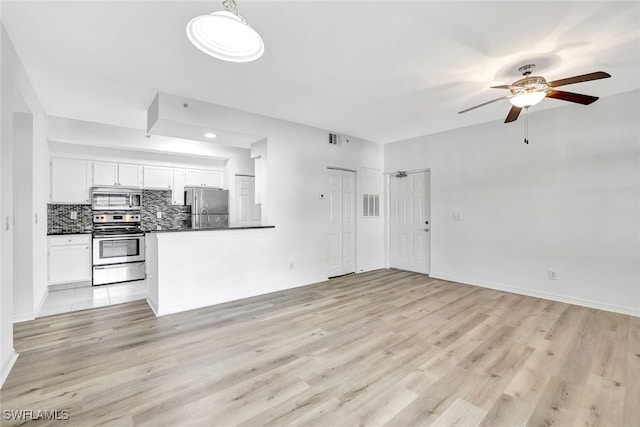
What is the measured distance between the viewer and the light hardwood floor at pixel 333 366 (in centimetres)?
179

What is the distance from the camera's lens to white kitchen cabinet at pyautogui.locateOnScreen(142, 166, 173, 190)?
537 cm

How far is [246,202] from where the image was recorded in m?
6.31

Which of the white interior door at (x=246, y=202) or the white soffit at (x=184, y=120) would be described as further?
the white interior door at (x=246, y=202)

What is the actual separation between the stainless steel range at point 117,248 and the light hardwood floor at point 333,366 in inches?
59.0

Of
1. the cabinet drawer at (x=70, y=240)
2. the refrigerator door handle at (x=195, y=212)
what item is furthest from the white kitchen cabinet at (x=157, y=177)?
the cabinet drawer at (x=70, y=240)

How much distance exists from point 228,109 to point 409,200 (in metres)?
3.98

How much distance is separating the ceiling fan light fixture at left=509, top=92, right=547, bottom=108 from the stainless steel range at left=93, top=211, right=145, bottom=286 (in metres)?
6.12

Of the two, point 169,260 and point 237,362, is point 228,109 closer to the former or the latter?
point 169,260

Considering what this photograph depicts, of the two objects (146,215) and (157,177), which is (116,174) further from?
(146,215)

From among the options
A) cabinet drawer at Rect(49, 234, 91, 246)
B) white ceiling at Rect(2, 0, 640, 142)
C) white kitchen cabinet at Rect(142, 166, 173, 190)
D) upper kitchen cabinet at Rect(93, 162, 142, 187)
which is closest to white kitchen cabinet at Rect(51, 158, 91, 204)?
upper kitchen cabinet at Rect(93, 162, 142, 187)

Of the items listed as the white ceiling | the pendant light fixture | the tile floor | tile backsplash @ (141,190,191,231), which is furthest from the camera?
tile backsplash @ (141,190,191,231)

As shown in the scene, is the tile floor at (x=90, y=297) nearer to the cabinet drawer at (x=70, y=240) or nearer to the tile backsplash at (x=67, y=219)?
the cabinet drawer at (x=70, y=240)

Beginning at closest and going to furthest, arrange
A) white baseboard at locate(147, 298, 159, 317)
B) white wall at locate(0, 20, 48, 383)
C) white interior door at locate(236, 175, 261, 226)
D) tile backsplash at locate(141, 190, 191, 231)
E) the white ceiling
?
the white ceiling, white wall at locate(0, 20, 48, 383), white baseboard at locate(147, 298, 159, 317), tile backsplash at locate(141, 190, 191, 231), white interior door at locate(236, 175, 261, 226)

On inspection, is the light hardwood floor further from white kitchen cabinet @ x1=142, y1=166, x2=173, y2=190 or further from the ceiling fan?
white kitchen cabinet @ x1=142, y1=166, x2=173, y2=190
